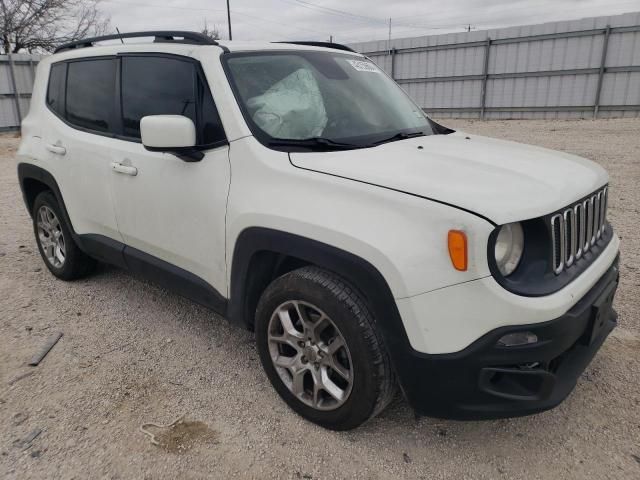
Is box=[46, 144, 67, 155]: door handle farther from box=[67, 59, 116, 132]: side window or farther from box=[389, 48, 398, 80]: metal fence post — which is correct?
box=[389, 48, 398, 80]: metal fence post

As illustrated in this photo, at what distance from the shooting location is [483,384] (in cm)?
197

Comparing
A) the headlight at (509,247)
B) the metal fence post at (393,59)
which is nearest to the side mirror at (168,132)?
the headlight at (509,247)

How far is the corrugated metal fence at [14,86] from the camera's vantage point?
16234 millimetres

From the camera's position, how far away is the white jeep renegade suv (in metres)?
A: 1.92

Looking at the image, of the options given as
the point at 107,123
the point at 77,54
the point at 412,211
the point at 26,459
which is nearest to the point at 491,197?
the point at 412,211

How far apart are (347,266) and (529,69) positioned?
16.6m

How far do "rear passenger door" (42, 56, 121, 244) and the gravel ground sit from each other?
31.1 inches

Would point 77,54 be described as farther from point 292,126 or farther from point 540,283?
point 540,283

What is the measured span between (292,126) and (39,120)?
262cm

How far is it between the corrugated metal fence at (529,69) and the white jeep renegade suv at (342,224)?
14.6 meters

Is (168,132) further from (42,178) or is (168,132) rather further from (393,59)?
(393,59)

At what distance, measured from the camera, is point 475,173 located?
2.20 m

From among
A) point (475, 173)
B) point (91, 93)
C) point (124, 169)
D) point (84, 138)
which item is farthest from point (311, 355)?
point (91, 93)

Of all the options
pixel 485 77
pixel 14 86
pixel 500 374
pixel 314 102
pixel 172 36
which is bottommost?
pixel 500 374
